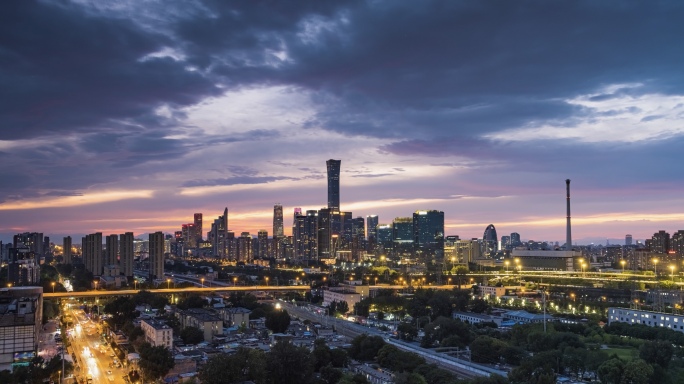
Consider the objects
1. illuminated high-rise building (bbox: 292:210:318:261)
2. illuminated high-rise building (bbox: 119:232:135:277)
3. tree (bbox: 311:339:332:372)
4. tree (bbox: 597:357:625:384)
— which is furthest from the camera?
illuminated high-rise building (bbox: 292:210:318:261)

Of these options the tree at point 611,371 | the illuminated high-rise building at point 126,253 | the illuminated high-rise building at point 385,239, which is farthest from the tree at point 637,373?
the illuminated high-rise building at point 385,239

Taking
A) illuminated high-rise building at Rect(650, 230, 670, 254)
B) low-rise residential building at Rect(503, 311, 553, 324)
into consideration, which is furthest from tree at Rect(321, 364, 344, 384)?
illuminated high-rise building at Rect(650, 230, 670, 254)

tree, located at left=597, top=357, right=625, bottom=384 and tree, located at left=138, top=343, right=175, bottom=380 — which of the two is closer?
tree, located at left=597, top=357, right=625, bottom=384

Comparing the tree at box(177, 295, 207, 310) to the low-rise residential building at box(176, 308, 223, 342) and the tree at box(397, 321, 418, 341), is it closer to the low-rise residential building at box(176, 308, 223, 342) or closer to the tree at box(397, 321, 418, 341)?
the low-rise residential building at box(176, 308, 223, 342)

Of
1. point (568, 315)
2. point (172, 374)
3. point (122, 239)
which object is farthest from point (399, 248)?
point (172, 374)

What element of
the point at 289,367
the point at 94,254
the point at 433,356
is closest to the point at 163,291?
the point at 433,356

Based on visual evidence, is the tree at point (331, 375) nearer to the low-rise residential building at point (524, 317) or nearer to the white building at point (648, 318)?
the low-rise residential building at point (524, 317)

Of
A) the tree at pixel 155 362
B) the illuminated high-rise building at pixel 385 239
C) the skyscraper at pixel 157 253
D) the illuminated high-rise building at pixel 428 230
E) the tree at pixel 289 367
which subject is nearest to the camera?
the tree at pixel 289 367

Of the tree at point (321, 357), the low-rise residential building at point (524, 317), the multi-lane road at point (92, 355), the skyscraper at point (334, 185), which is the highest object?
the skyscraper at point (334, 185)
